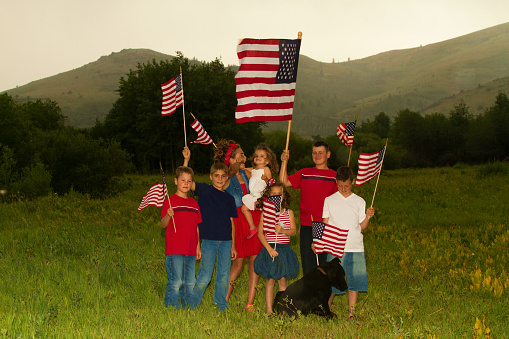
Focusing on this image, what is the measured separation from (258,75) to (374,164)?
2316 mm

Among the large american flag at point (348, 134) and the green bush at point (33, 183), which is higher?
the large american flag at point (348, 134)

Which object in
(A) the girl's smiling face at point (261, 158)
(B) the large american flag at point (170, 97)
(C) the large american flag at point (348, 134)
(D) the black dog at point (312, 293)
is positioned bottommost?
(D) the black dog at point (312, 293)

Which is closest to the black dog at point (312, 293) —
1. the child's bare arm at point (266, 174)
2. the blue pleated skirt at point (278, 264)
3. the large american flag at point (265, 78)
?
the blue pleated skirt at point (278, 264)

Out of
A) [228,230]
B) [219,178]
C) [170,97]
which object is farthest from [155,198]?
[170,97]

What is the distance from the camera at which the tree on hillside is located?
4616cm

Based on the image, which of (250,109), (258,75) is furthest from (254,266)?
(258,75)

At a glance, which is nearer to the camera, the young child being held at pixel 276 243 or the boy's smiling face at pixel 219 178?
the young child being held at pixel 276 243

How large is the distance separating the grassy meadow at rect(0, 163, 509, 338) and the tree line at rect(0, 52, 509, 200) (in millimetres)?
7834

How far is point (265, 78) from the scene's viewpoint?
26.6 feet

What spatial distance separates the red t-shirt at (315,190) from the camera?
7484 mm

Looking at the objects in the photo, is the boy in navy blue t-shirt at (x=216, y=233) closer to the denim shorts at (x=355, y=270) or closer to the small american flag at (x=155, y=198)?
Result: the small american flag at (x=155, y=198)

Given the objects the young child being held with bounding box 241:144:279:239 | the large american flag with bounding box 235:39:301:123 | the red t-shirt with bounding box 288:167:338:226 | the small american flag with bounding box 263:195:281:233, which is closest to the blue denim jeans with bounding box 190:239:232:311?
the young child being held with bounding box 241:144:279:239

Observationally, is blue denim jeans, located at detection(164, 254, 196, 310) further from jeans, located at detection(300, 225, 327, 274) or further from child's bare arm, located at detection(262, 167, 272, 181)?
jeans, located at detection(300, 225, 327, 274)

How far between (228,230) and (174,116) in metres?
39.6
